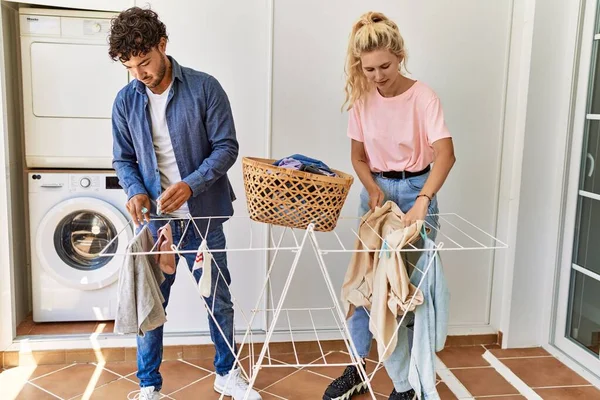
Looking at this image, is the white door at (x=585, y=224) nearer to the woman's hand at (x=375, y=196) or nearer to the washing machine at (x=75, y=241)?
the woman's hand at (x=375, y=196)

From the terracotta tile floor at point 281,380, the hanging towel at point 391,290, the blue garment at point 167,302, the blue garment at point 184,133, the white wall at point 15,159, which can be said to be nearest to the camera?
the hanging towel at point 391,290

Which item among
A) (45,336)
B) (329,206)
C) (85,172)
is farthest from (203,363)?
(329,206)

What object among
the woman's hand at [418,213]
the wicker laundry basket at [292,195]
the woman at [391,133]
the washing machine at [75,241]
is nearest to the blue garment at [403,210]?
the woman at [391,133]

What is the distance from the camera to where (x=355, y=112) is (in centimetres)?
208

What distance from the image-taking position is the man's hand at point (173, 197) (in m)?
1.84

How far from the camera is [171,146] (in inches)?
79.9

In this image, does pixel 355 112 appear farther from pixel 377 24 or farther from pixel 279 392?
pixel 279 392

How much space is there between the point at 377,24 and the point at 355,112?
350 mm

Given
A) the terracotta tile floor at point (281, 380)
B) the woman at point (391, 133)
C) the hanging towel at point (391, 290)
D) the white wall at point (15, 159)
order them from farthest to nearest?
the white wall at point (15, 159) < the terracotta tile floor at point (281, 380) < the woman at point (391, 133) < the hanging towel at point (391, 290)

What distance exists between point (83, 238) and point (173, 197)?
1.23 meters

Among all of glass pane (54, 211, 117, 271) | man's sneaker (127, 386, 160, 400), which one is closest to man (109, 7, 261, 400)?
man's sneaker (127, 386, 160, 400)

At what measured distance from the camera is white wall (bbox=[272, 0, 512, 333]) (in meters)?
2.55

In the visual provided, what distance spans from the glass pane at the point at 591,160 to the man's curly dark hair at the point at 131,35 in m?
1.86

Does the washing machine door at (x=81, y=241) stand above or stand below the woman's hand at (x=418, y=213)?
below
